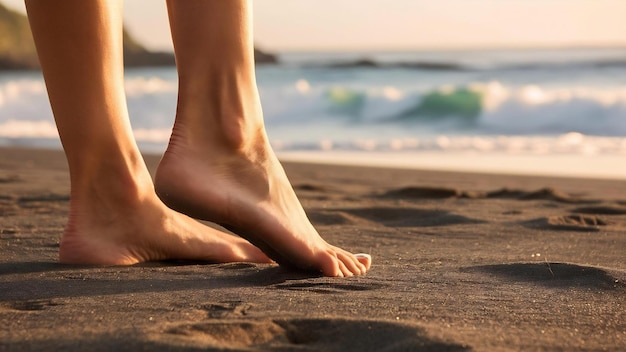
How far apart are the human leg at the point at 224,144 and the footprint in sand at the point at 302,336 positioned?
0.50 metres

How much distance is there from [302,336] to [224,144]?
0.63m

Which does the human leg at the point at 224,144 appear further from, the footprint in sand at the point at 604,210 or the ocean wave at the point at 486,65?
the ocean wave at the point at 486,65

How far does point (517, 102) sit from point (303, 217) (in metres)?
9.95

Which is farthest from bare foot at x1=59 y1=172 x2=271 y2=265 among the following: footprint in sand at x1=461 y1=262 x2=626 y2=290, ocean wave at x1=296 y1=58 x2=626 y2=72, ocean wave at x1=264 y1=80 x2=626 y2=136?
ocean wave at x1=296 y1=58 x2=626 y2=72

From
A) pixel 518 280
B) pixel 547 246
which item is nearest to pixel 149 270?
pixel 518 280

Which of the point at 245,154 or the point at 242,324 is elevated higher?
the point at 245,154

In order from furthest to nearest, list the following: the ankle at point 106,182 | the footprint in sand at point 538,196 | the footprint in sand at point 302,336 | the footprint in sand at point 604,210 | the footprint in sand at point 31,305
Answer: the footprint in sand at point 538,196
the footprint in sand at point 604,210
the ankle at point 106,182
the footprint in sand at point 31,305
the footprint in sand at point 302,336

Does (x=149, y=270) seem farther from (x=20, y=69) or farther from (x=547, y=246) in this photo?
(x=20, y=69)

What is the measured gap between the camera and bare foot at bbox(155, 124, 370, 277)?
5.60 feet

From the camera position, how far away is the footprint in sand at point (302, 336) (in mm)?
1119

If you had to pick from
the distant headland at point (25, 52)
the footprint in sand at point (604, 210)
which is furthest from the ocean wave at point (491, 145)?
the distant headland at point (25, 52)

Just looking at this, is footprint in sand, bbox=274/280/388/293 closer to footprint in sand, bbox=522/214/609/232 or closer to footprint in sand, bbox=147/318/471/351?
footprint in sand, bbox=147/318/471/351

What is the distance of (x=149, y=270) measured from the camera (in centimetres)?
177

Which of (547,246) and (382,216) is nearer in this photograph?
(547,246)
